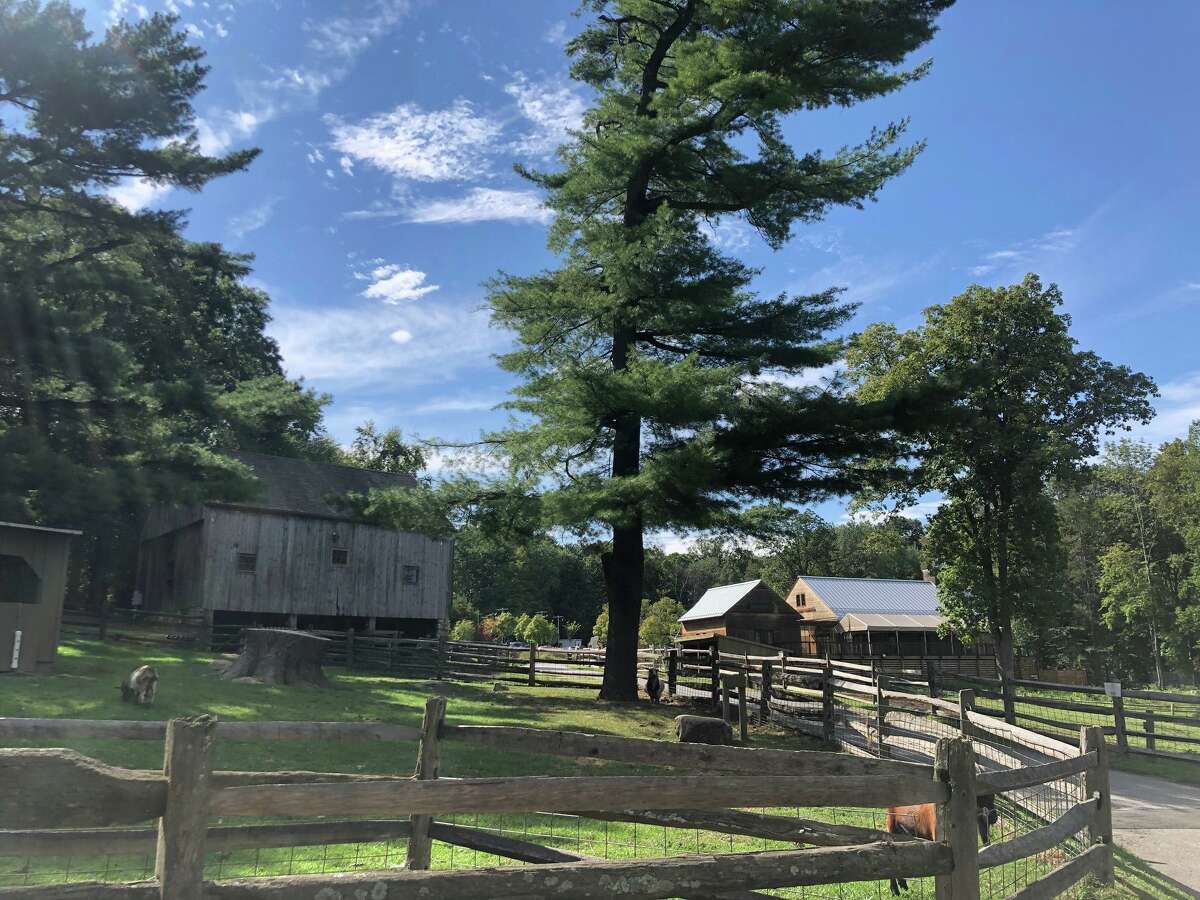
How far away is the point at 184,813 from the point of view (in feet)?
9.57

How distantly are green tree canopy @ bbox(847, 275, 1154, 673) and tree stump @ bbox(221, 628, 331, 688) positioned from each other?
18505mm

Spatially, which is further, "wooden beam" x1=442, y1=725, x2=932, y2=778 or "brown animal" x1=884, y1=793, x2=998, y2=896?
"brown animal" x1=884, y1=793, x2=998, y2=896

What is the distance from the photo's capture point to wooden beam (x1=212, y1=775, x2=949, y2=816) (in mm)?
3119

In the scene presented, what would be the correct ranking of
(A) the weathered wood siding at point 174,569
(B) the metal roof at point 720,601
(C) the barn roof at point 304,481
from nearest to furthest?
(A) the weathered wood siding at point 174,569 < (C) the barn roof at point 304,481 < (B) the metal roof at point 720,601

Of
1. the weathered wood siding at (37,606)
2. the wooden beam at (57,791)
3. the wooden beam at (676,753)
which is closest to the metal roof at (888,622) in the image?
the weathered wood siding at (37,606)

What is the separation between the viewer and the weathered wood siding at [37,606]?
15445 millimetres

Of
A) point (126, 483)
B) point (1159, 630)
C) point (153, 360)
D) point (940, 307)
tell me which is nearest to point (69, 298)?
point (126, 483)

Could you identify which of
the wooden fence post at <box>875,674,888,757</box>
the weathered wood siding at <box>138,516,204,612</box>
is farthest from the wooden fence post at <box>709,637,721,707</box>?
the weathered wood siding at <box>138,516,204,612</box>

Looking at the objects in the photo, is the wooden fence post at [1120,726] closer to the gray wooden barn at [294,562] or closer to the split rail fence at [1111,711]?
the split rail fence at [1111,711]

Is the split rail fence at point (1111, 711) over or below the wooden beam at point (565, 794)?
below

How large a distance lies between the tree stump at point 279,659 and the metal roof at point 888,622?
38.0m

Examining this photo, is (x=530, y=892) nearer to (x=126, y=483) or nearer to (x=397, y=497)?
(x=397, y=497)

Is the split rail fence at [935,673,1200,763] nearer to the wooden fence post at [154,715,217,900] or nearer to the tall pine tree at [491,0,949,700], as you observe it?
the tall pine tree at [491,0,949,700]

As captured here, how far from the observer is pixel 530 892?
10.1ft
